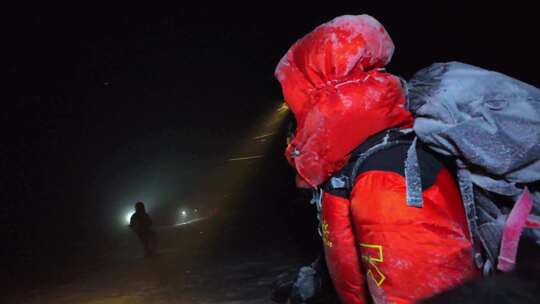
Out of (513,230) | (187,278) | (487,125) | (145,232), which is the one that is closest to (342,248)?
(513,230)

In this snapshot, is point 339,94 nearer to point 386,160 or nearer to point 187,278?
point 386,160

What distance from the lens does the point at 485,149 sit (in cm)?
132

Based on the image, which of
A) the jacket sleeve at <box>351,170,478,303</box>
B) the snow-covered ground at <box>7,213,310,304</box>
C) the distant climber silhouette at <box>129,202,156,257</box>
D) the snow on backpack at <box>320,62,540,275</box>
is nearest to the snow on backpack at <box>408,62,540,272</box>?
the snow on backpack at <box>320,62,540,275</box>

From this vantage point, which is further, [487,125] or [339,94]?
[339,94]

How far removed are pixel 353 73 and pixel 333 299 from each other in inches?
65.4

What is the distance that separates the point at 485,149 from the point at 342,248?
2.20ft

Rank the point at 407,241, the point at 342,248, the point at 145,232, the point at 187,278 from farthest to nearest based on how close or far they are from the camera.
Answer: the point at 145,232 < the point at 187,278 < the point at 342,248 < the point at 407,241

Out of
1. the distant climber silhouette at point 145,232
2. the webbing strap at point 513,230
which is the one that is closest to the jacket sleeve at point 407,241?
the webbing strap at point 513,230

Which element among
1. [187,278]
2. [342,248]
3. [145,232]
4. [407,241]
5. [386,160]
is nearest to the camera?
[407,241]

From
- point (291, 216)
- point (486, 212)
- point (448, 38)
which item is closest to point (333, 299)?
point (486, 212)

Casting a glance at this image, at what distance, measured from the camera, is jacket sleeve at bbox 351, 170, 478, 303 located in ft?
4.21

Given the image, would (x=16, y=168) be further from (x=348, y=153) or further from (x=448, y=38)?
(x=348, y=153)

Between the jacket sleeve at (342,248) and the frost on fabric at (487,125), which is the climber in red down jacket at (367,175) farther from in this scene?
the frost on fabric at (487,125)

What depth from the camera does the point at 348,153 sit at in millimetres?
1508
